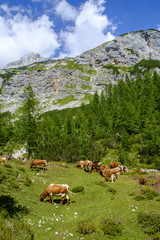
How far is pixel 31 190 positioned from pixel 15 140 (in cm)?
625

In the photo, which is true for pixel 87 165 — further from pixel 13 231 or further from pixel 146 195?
pixel 13 231

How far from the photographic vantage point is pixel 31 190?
1510cm

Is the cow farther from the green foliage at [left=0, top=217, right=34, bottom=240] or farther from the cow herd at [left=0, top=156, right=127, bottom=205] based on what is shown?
the green foliage at [left=0, top=217, right=34, bottom=240]

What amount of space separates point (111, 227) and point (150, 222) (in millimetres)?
2388

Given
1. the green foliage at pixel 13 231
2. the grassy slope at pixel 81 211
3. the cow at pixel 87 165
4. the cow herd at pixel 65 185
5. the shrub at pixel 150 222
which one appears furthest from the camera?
the cow at pixel 87 165

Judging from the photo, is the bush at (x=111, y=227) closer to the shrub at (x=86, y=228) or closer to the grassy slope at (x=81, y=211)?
the grassy slope at (x=81, y=211)

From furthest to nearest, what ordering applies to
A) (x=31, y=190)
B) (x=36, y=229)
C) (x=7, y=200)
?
(x=31, y=190) < (x=7, y=200) < (x=36, y=229)

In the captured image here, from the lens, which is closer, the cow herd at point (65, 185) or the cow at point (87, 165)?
the cow herd at point (65, 185)

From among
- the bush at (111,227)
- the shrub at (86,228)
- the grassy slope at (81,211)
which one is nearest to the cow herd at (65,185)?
the grassy slope at (81,211)

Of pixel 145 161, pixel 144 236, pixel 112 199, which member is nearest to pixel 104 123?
pixel 145 161

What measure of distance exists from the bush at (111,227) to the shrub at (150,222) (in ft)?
4.58

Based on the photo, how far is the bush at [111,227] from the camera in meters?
8.77

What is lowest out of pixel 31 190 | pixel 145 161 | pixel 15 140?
pixel 145 161

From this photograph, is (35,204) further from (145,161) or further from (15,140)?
(145,161)
